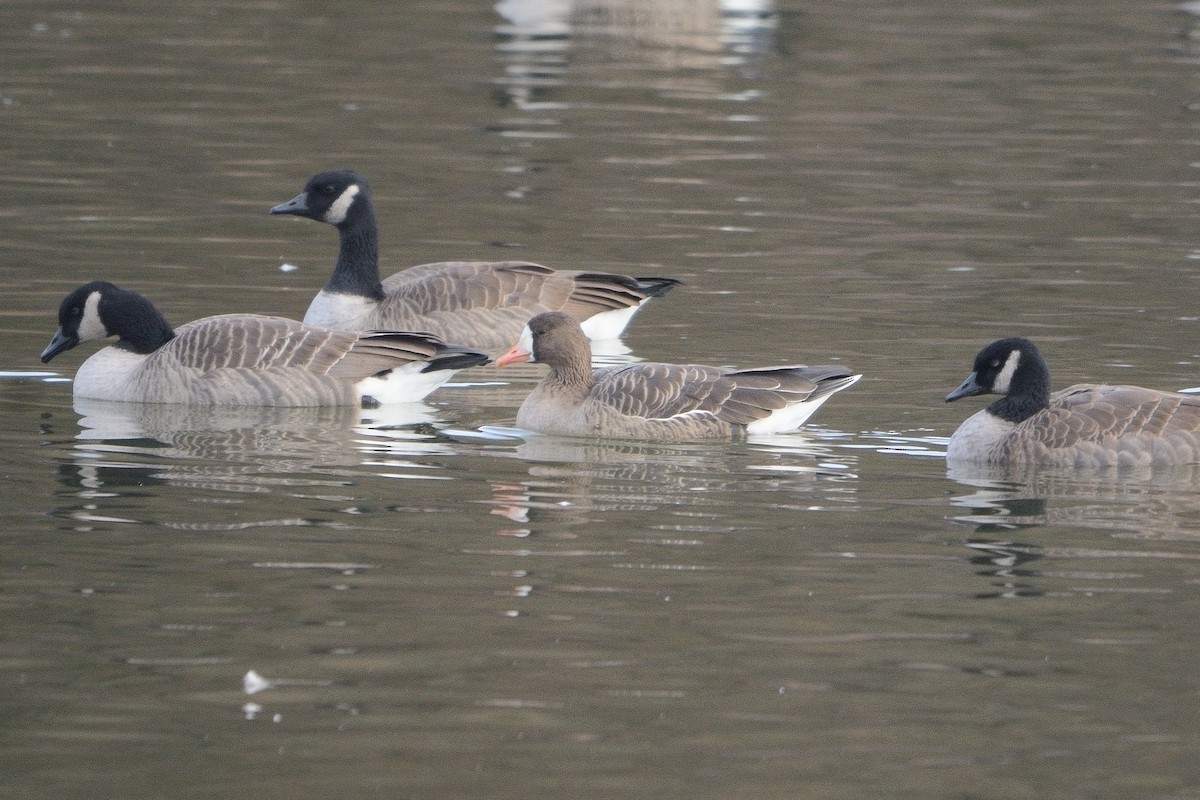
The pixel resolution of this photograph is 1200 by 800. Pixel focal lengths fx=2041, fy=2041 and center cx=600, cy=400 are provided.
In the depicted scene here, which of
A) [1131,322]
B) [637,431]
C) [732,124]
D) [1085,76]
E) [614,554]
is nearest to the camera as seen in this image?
[614,554]

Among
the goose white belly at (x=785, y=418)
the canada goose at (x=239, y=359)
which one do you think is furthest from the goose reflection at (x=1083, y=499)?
the canada goose at (x=239, y=359)

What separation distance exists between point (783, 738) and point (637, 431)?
5.24m

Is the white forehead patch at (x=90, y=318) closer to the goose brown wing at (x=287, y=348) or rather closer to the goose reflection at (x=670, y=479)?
the goose brown wing at (x=287, y=348)

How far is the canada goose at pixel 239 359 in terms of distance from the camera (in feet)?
44.8

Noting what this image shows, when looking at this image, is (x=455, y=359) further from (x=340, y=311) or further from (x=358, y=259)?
(x=358, y=259)

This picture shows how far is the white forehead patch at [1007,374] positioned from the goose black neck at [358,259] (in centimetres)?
607

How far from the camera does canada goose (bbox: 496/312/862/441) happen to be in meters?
12.5

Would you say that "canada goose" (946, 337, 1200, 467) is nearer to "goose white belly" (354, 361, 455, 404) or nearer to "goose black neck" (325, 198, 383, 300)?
"goose white belly" (354, 361, 455, 404)

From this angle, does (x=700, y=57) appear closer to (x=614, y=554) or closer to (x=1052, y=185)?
(x=1052, y=185)

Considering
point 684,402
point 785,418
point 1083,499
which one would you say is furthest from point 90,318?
point 1083,499

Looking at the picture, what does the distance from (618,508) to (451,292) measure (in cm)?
589

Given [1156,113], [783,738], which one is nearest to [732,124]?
[1156,113]

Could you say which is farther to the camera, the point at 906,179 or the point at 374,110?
the point at 374,110

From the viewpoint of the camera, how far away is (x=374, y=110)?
88.5 ft
